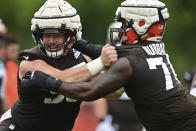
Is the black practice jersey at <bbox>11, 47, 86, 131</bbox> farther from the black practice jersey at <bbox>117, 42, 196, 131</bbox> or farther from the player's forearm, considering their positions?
the black practice jersey at <bbox>117, 42, 196, 131</bbox>

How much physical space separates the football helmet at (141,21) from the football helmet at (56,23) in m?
0.45

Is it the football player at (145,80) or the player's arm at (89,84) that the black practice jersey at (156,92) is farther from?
the player's arm at (89,84)

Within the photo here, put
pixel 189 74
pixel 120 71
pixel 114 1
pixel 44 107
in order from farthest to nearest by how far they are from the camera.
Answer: pixel 114 1, pixel 189 74, pixel 44 107, pixel 120 71

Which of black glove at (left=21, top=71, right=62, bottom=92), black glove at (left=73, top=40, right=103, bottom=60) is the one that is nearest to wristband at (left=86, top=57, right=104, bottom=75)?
black glove at (left=21, top=71, right=62, bottom=92)

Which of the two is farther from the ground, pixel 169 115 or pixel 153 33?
pixel 153 33

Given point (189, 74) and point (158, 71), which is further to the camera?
point (189, 74)

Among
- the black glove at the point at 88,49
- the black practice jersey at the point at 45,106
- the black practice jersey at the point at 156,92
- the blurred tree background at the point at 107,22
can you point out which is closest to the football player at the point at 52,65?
the black practice jersey at the point at 45,106

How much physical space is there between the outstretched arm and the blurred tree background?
10.2 m

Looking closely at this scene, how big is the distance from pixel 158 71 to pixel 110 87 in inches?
18.7

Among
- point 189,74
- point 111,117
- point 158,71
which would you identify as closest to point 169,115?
point 158,71

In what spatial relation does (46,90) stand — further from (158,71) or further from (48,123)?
(158,71)

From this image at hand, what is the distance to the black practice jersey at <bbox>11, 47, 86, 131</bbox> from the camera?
7.07 meters

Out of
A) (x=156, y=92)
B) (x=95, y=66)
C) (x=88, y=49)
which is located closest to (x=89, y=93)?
(x=95, y=66)

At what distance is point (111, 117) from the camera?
1162 centimetres
